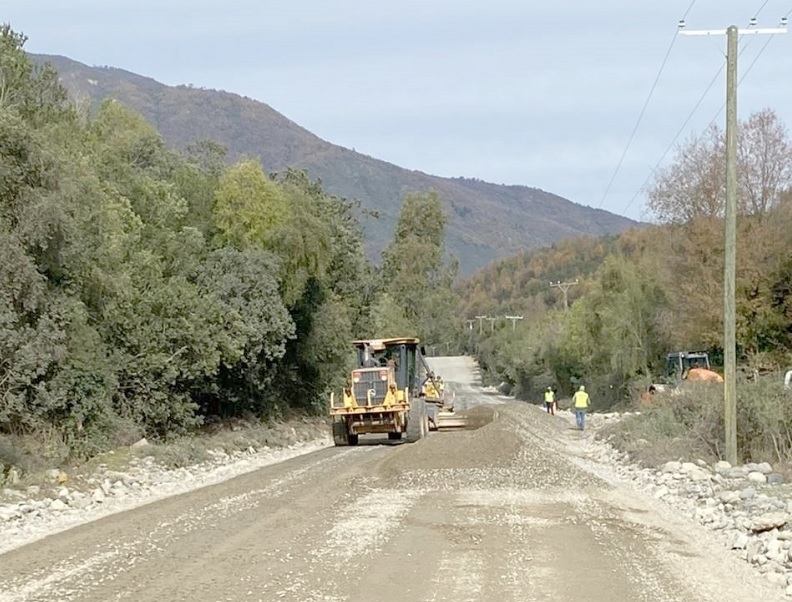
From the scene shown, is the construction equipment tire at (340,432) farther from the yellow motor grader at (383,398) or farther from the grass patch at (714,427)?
the grass patch at (714,427)

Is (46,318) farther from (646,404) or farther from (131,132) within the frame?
(131,132)

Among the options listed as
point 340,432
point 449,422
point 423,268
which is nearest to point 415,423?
point 340,432

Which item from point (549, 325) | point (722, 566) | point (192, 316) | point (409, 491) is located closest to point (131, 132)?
point (192, 316)

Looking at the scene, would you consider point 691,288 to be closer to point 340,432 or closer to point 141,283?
point 340,432

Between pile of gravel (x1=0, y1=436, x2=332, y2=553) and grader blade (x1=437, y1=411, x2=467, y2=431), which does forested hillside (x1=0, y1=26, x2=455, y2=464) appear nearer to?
pile of gravel (x1=0, y1=436, x2=332, y2=553)

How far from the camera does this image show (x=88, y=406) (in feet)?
75.7

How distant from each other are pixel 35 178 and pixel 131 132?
2674 cm

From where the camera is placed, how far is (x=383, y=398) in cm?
2977

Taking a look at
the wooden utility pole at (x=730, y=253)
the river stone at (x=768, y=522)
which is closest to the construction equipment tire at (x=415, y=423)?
the wooden utility pole at (x=730, y=253)

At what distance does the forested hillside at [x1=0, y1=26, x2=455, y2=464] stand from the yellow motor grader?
3950 millimetres

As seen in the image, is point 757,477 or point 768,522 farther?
point 757,477

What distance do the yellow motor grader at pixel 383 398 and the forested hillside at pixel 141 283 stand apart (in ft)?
13.0

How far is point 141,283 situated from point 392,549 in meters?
18.8

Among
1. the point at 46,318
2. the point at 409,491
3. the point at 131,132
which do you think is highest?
the point at 131,132
